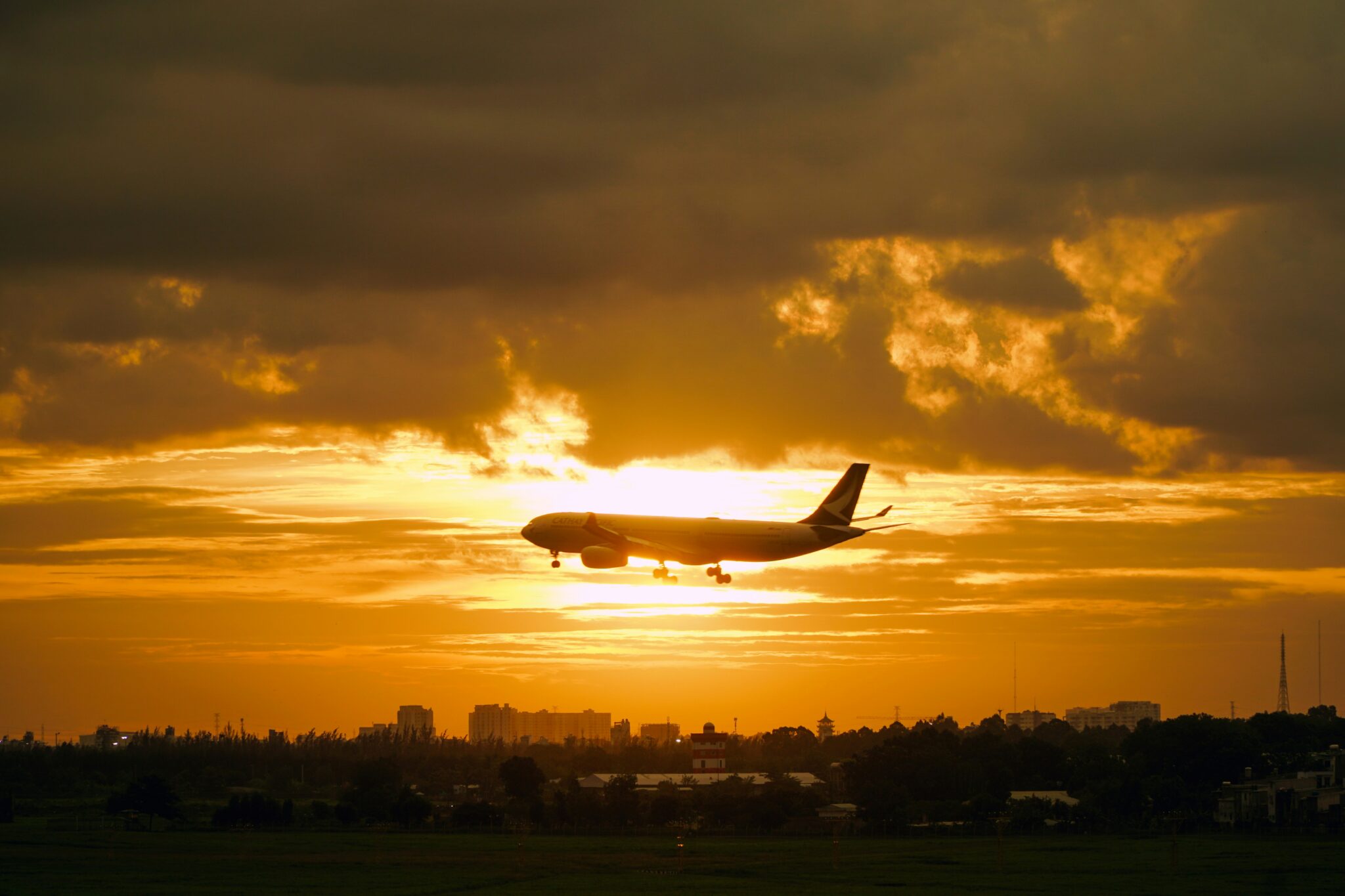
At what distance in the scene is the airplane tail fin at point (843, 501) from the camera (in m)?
148

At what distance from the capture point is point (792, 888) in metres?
113

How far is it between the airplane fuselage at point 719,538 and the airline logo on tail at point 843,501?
4.59ft

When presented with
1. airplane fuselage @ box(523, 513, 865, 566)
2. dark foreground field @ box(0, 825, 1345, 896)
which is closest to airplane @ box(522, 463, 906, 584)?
airplane fuselage @ box(523, 513, 865, 566)

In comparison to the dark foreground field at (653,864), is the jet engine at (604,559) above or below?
above

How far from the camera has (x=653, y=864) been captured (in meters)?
138

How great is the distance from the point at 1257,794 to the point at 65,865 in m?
140

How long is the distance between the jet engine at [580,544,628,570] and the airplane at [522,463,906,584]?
64mm

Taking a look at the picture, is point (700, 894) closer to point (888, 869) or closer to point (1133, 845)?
point (888, 869)

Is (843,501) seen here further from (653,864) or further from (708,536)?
(653,864)

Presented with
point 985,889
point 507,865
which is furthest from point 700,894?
point 507,865

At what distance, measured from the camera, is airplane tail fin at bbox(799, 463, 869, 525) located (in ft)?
486

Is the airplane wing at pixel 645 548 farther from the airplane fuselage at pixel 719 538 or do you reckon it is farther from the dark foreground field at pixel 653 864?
the dark foreground field at pixel 653 864

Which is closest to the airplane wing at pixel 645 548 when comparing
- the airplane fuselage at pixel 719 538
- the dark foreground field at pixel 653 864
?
the airplane fuselage at pixel 719 538

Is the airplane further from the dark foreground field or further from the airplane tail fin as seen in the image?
the dark foreground field
